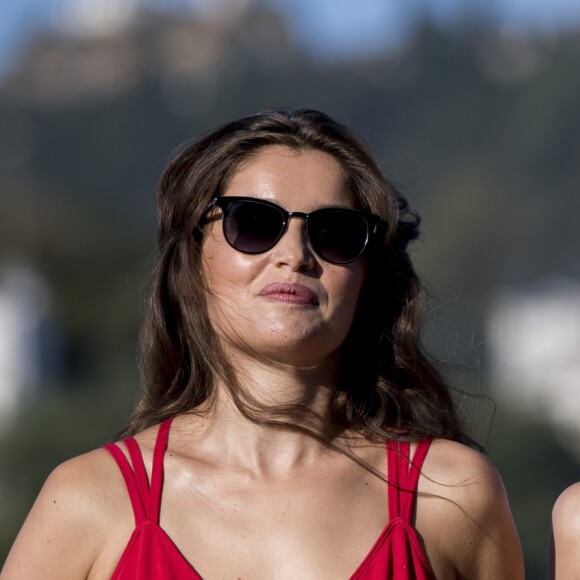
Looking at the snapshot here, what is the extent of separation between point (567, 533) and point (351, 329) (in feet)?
2.71

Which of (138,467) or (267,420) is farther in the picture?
(267,420)

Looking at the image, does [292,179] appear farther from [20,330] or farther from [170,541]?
[20,330]

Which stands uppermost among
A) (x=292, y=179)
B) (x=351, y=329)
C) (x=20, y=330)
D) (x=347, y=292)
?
(x=292, y=179)

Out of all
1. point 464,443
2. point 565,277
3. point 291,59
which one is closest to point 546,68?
point 291,59

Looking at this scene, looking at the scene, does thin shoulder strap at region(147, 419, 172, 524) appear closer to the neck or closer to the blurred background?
the neck

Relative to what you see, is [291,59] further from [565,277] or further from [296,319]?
[296,319]

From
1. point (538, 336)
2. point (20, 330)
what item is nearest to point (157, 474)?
point (538, 336)

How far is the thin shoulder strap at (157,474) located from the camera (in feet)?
10.6

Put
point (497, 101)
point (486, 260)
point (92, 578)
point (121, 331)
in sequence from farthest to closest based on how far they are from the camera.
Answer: point (497, 101)
point (486, 260)
point (121, 331)
point (92, 578)

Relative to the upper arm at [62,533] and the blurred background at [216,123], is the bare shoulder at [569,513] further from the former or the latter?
the blurred background at [216,123]

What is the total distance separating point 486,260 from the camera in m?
39.1

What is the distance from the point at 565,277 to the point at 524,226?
3866 mm

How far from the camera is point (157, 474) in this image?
3293 mm

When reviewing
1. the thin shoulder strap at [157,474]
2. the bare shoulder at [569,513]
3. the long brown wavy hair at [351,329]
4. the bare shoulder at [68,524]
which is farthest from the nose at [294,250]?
the bare shoulder at [569,513]
